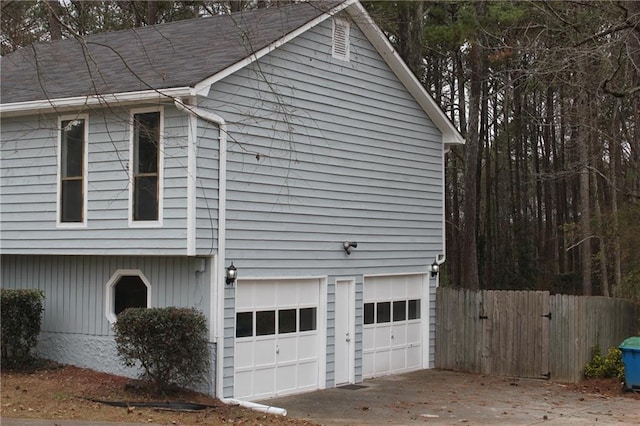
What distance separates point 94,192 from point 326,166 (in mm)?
4335

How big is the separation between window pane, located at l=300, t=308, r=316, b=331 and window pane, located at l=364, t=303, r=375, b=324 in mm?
1686

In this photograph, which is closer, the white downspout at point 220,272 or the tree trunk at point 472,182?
the white downspout at point 220,272

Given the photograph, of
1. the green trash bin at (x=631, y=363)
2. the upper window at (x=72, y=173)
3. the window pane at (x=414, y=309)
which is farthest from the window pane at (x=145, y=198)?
the green trash bin at (x=631, y=363)

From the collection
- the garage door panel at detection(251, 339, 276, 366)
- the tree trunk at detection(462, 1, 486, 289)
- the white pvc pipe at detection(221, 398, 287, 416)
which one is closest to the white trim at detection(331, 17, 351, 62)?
the garage door panel at detection(251, 339, 276, 366)

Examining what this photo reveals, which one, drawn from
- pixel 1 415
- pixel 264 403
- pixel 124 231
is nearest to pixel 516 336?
pixel 264 403

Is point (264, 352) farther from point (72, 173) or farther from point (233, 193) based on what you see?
point (72, 173)

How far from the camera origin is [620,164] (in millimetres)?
30359

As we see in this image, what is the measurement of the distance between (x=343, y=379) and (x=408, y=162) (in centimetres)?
500

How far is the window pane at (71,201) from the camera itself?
15.0 m

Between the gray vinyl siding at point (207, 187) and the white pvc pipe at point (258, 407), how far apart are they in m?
2.37

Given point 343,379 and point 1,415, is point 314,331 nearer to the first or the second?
point 343,379

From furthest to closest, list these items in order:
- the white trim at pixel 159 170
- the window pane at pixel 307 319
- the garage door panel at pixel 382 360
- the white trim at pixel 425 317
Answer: the white trim at pixel 425 317
the garage door panel at pixel 382 360
the window pane at pixel 307 319
the white trim at pixel 159 170

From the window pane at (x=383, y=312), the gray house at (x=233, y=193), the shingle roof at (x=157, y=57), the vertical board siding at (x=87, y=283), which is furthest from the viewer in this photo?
the window pane at (x=383, y=312)

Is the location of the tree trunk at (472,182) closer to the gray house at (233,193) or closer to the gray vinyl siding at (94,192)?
the gray house at (233,193)
